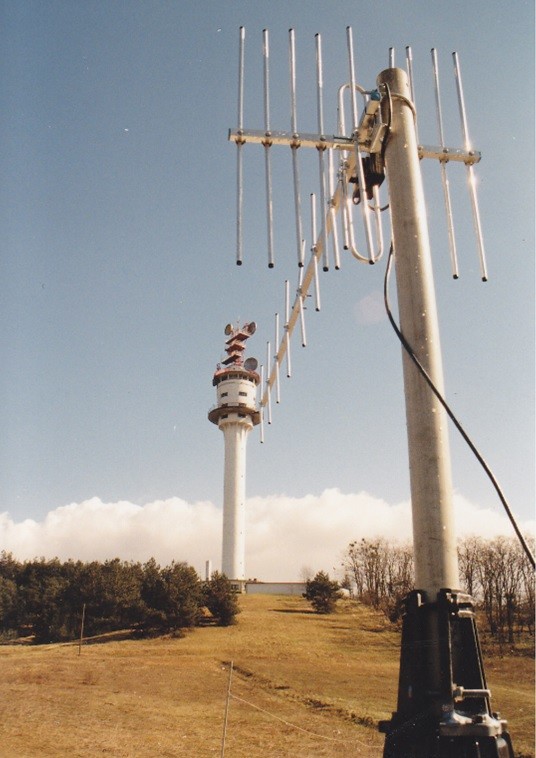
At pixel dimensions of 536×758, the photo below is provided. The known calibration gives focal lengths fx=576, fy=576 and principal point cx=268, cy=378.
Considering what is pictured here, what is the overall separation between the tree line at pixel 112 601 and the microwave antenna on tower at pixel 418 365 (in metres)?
33.9

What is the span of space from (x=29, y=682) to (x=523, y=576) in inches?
1678

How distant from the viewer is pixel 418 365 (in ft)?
17.8

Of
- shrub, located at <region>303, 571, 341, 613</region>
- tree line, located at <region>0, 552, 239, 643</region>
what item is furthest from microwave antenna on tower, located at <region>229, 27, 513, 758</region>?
shrub, located at <region>303, 571, 341, 613</region>

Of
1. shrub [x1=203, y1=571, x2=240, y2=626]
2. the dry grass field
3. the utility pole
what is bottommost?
the dry grass field

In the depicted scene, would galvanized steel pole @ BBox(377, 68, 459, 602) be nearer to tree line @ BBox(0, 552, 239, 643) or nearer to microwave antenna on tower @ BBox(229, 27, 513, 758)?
microwave antenna on tower @ BBox(229, 27, 513, 758)

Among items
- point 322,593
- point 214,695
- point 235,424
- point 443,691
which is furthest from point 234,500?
point 443,691

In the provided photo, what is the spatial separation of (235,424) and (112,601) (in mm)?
29109

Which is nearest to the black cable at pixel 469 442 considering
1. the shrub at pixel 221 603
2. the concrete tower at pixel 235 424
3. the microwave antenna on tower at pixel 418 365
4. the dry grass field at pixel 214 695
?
the microwave antenna on tower at pixel 418 365

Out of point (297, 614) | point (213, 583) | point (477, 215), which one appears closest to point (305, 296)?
point (477, 215)

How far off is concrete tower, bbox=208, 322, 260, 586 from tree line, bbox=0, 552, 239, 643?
16629mm

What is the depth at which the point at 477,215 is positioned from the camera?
810 centimetres

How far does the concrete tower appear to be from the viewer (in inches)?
2318

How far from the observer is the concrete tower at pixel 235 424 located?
58875 mm

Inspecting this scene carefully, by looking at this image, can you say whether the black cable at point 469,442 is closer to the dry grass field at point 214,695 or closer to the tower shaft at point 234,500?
the dry grass field at point 214,695
